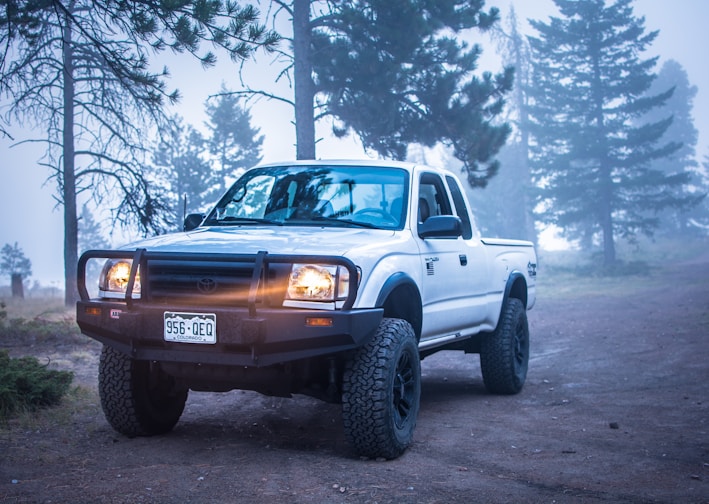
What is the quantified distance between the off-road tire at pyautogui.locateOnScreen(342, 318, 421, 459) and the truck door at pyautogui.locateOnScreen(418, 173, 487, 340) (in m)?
0.93

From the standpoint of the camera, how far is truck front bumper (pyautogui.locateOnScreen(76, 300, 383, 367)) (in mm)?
4668

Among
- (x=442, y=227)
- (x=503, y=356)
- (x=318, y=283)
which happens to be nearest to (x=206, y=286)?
(x=318, y=283)

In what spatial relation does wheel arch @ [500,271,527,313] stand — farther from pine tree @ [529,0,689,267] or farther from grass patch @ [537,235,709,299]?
pine tree @ [529,0,689,267]

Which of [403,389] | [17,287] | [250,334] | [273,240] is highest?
[273,240]

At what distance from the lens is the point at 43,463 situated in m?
5.00

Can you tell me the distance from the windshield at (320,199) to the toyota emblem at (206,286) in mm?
1207

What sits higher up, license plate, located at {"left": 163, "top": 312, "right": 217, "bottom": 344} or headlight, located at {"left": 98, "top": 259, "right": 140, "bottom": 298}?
headlight, located at {"left": 98, "top": 259, "right": 140, "bottom": 298}

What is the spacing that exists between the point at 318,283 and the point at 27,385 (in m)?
3.23

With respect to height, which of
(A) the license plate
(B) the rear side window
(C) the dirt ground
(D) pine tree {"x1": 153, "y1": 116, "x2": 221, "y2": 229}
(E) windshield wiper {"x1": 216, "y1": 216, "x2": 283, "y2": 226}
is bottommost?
(C) the dirt ground

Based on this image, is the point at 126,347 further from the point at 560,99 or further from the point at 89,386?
the point at 560,99

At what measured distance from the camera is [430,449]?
551cm

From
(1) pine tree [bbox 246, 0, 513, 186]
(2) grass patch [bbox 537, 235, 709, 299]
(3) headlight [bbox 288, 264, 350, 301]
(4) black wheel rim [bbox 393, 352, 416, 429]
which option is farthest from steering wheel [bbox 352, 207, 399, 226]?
(2) grass patch [bbox 537, 235, 709, 299]

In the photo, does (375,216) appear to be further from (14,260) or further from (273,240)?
(14,260)

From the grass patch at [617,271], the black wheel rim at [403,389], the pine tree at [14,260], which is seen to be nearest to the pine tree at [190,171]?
the pine tree at [14,260]
